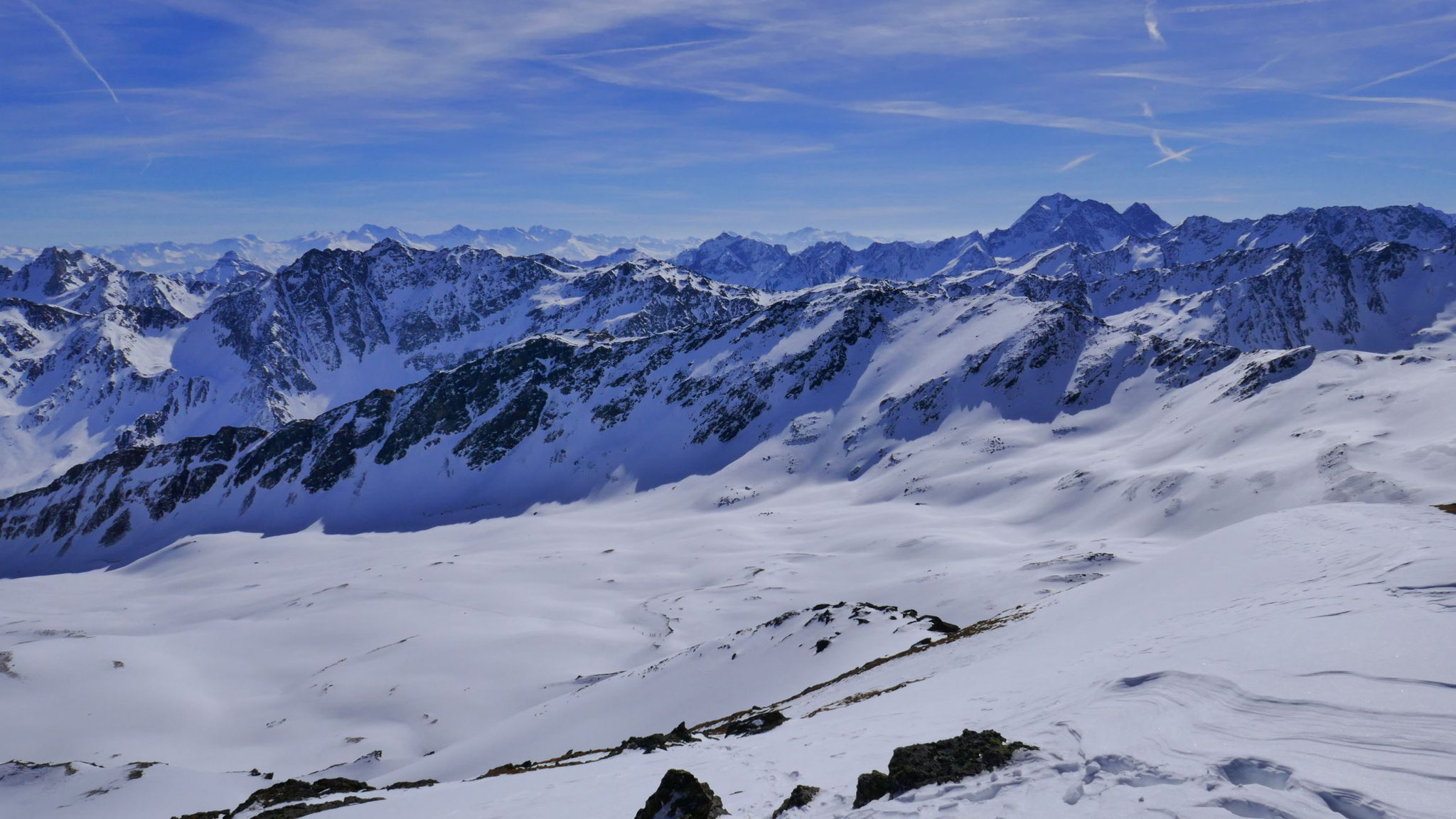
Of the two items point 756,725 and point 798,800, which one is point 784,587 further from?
point 798,800

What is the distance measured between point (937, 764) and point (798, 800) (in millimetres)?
2542

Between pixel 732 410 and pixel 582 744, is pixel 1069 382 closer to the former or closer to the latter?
pixel 732 410

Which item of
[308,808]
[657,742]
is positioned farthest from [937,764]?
[308,808]

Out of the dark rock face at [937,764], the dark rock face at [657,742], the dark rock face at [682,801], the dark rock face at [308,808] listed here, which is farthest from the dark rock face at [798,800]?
the dark rock face at [308,808]

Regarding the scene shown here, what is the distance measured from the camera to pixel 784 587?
82188mm

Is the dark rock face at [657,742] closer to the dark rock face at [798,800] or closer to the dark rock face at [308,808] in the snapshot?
the dark rock face at [308,808]

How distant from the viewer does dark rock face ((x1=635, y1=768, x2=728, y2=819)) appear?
1207 centimetres

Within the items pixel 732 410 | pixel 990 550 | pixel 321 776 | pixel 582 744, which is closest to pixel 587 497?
pixel 732 410

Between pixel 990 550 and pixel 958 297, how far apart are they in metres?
115

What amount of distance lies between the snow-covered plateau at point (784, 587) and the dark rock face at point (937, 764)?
26cm

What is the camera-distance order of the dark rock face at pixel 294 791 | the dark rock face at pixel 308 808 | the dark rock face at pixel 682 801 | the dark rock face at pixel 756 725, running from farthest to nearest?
1. the dark rock face at pixel 294 791
2. the dark rock face at pixel 756 725
3. the dark rock face at pixel 308 808
4. the dark rock face at pixel 682 801

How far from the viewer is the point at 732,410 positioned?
6683 inches

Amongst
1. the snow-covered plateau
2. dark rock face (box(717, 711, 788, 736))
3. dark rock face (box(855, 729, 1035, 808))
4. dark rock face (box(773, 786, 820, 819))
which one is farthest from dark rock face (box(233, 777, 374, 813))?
dark rock face (box(855, 729, 1035, 808))

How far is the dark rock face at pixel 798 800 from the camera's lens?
460 inches
